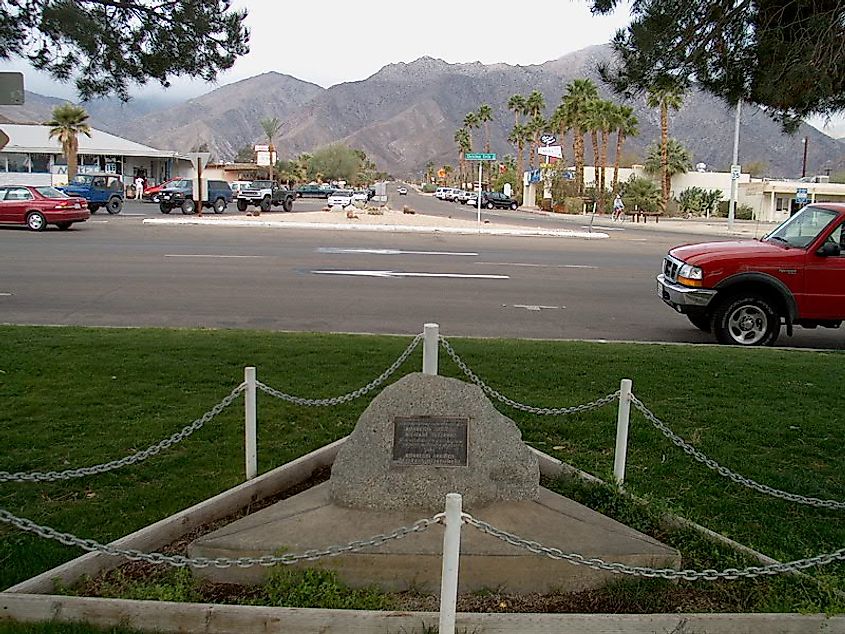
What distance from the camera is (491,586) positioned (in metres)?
4.22

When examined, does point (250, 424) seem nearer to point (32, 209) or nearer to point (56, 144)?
point (32, 209)

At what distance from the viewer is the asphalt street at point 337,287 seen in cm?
1212

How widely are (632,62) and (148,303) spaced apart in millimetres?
8451

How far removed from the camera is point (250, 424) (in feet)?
17.8

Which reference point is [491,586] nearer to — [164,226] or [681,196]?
[164,226]

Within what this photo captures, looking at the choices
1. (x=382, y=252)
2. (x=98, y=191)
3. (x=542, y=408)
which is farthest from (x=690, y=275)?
(x=98, y=191)

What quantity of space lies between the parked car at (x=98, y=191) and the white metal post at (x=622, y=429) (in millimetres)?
39608

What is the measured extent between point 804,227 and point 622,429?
692 cm

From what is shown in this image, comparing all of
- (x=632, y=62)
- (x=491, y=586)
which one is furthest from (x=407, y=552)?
(x=632, y=62)

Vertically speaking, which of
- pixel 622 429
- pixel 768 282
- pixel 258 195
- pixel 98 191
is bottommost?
pixel 622 429

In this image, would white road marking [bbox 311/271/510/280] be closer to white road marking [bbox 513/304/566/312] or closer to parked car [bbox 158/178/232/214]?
white road marking [bbox 513/304/566/312]

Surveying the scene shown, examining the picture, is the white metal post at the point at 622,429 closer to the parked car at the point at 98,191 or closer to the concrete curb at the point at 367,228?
the concrete curb at the point at 367,228

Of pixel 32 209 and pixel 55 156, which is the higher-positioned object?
pixel 55 156

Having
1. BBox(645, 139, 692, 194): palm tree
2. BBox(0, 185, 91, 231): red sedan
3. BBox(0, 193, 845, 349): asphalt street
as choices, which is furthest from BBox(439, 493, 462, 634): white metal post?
BBox(645, 139, 692, 194): palm tree
